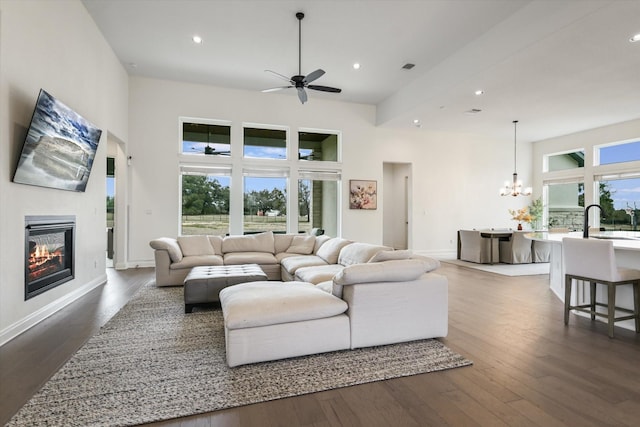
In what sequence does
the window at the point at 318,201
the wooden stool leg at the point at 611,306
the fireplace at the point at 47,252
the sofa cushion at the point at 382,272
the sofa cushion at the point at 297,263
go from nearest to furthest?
the sofa cushion at the point at 382,272 → the wooden stool leg at the point at 611,306 → the fireplace at the point at 47,252 → the sofa cushion at the point at 297,263 → the window at the point at 318,201

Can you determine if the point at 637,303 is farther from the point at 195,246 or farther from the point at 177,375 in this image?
the point at 195,246

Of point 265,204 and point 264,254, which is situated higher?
point 265,204

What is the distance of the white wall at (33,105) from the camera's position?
9.41 ft

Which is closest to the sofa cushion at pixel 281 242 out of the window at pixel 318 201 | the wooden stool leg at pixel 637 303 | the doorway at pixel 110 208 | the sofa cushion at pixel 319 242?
the sofa cushion at pixel 319 242

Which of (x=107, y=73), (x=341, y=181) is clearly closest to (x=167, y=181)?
(x=107, y=73)

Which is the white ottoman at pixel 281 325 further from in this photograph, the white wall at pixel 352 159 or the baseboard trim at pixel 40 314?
the white wall at pixel 352 159

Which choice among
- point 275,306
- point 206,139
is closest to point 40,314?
point 275,306

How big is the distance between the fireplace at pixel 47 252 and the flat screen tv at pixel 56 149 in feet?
1.37

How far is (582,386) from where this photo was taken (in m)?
2.11

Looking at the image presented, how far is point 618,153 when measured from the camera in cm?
768

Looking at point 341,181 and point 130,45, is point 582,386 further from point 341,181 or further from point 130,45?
point 130,45

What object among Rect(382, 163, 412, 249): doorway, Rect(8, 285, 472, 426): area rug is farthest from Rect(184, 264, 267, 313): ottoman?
Rect(382, 163, 412, 249): doorway

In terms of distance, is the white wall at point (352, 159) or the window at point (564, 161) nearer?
the white wall at point (352, 159)

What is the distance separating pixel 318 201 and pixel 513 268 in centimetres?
454
